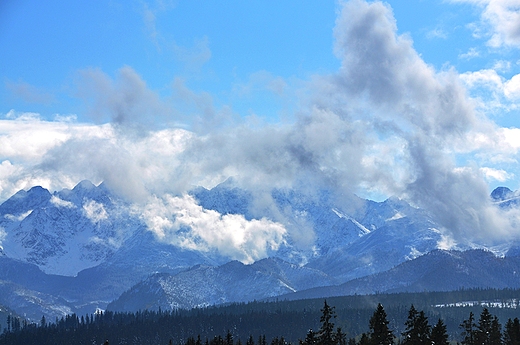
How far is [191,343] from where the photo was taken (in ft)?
564

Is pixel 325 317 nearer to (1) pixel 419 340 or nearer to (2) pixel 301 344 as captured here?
(2) pixel 301 344

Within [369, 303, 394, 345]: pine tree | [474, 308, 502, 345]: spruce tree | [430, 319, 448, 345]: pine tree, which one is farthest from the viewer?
[474, 308, 502, 345]: spruce tree

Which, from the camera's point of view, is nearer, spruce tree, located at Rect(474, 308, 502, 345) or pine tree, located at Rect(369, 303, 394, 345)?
pine tree, located at Rect(369, 303, 394, 345)

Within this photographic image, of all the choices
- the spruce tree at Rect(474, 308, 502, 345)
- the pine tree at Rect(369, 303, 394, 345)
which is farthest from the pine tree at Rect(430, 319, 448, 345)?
the spruce tree at Rect(474, 308, 502, 345)

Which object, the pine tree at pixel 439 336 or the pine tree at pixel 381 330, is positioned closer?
the pine tree at pixel 381 330

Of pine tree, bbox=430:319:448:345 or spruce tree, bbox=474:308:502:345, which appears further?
spruce tree, bbox=474:308:502:345

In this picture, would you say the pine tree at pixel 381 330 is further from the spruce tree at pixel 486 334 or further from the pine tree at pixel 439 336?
the spruce tree at pixel 486 334

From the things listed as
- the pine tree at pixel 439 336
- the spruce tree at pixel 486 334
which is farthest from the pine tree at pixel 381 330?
the spruce tree at pixel 486 334

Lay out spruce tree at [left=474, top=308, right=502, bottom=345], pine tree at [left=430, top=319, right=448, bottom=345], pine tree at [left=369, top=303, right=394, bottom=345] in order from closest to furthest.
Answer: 1. pine tree at [left=369, top=303, right=394, bottom=345]
2. pine tree at [left=430, top=319, right=448, bottom=345]
3. spruce tree at [left=474, top=308, right=502, bottom=345]

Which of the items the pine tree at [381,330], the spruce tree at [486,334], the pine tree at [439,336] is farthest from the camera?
the spruce tree at [486,334]

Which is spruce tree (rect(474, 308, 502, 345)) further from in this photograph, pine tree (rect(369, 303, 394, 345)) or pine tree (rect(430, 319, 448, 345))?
pine tree (rect(369, 303, 394, 345))

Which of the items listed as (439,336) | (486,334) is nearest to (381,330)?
(439,336)

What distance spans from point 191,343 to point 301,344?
80200mm

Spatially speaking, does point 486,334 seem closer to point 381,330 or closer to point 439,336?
point 439,336
